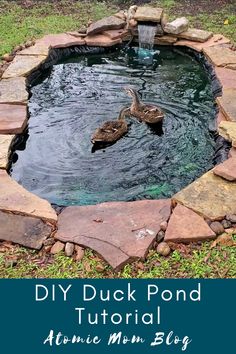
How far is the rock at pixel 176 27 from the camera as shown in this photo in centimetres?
891

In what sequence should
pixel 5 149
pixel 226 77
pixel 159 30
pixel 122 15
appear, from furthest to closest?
pixel 122 15, pixel 159 30, pixel 226 77, pixel 5 149

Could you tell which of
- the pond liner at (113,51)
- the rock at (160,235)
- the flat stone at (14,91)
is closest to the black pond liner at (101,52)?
the pond liner at (113,51)

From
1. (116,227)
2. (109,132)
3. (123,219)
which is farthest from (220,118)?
(116,227)

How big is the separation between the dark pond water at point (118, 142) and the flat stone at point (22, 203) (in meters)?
0.29

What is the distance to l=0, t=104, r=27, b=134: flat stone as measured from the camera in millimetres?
5828

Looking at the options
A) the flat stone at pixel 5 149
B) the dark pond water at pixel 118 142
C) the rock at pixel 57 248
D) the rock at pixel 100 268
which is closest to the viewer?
the rock at pixel 100 268

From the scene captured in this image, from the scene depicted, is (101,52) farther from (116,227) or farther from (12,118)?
(116,227)

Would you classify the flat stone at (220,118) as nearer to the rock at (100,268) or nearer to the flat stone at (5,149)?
the flat stone at (5,149)

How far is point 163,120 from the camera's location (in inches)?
244

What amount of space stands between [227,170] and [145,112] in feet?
5.55

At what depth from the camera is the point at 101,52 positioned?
886 centimetres

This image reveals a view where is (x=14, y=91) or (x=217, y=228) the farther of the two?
(x=14, y=91)

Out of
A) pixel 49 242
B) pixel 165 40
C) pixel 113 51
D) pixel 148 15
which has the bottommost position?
pixel 113 51

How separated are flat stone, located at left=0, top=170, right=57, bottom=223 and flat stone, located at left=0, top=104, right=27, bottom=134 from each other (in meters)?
1.23
